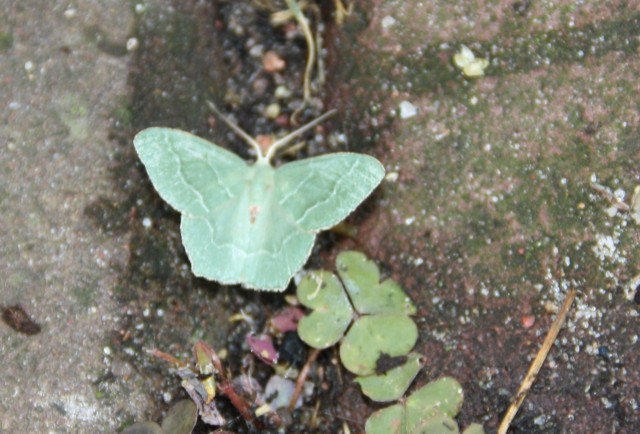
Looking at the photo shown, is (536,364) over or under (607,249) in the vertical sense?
under

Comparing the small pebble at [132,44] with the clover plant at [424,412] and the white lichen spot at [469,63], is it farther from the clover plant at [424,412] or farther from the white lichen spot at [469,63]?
the clover plant at [424,412]

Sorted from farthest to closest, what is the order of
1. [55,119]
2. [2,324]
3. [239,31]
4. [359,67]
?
[239,31] → [359,67] → [55,119] → [2,324]

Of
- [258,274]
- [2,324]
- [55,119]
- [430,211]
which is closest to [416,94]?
[430,211]

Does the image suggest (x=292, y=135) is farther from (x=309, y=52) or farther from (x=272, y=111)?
(x=309, y=52)

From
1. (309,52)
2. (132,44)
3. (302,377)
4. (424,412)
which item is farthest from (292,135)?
(424,412)

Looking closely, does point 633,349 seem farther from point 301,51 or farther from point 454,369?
point 301,51

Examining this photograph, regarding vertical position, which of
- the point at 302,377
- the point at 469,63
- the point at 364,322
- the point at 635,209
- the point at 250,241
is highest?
the point at 469,63
